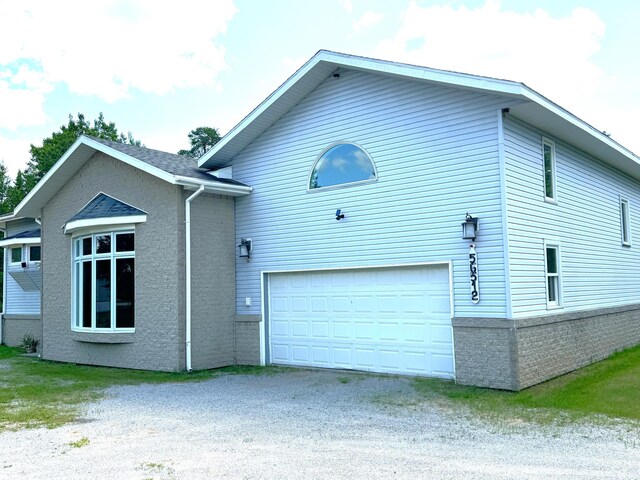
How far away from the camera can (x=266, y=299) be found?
12.8 metres

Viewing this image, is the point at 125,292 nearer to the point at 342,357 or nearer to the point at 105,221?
the point at 105,221

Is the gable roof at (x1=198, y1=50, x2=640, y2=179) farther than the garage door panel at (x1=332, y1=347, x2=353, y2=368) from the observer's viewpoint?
No

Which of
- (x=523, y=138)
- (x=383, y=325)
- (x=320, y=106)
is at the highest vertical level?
(x=320, y=106)

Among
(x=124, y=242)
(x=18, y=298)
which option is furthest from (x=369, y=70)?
(x=18, y=298)

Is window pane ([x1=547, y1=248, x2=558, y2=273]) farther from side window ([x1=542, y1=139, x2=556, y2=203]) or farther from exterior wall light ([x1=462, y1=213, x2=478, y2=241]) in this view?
exterior wall light ([x1=462, y1=213, x2=478, y2=241])

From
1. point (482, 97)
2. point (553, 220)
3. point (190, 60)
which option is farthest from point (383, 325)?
point (190, 60)

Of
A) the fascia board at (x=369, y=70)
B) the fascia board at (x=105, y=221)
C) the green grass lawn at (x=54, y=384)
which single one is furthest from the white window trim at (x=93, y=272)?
the fascia board at (x=369, y=70)

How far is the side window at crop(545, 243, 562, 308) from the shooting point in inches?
425

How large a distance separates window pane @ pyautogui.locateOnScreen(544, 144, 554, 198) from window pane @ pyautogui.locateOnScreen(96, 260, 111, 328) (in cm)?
916

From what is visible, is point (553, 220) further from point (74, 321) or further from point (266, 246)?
point (74, 321)

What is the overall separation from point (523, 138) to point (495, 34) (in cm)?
579

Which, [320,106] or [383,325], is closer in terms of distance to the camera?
[383,325]

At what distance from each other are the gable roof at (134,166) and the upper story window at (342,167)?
1.83 m

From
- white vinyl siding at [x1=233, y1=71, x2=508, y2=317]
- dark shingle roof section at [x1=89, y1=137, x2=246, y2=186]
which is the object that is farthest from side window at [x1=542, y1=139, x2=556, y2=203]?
dark shingle roof section at [x1=89, y1=137, x2=246, y2=186]
